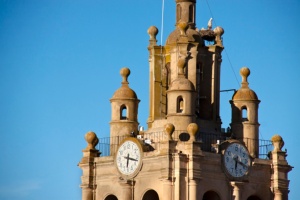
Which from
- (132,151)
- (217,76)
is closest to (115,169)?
(132,151)

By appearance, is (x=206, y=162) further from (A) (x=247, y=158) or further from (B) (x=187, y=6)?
(B) (x=187, y=6)

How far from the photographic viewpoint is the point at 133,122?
218 ft

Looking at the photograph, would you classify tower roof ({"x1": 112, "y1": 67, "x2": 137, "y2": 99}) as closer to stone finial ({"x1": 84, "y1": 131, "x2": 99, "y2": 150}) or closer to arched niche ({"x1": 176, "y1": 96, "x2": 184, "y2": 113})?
stone finial ({"x1": 84, "y1": 131, "x2": 99, "y2": 150})

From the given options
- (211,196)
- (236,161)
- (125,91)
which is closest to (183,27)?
(125,91)

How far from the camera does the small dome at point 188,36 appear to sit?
217 ft

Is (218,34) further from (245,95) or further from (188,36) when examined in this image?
(245,95)

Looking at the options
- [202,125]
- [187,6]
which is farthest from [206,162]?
[187,6]

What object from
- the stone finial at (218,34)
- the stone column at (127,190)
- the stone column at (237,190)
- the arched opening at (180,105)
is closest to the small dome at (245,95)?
the stone finial at (218,34)

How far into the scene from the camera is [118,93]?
66.7 meters

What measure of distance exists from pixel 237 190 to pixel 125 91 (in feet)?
18.5

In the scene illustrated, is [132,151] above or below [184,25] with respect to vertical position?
below

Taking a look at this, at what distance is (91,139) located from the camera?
66.6m

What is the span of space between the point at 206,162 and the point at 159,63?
4728 mm

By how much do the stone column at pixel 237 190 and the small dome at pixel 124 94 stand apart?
5059mm
